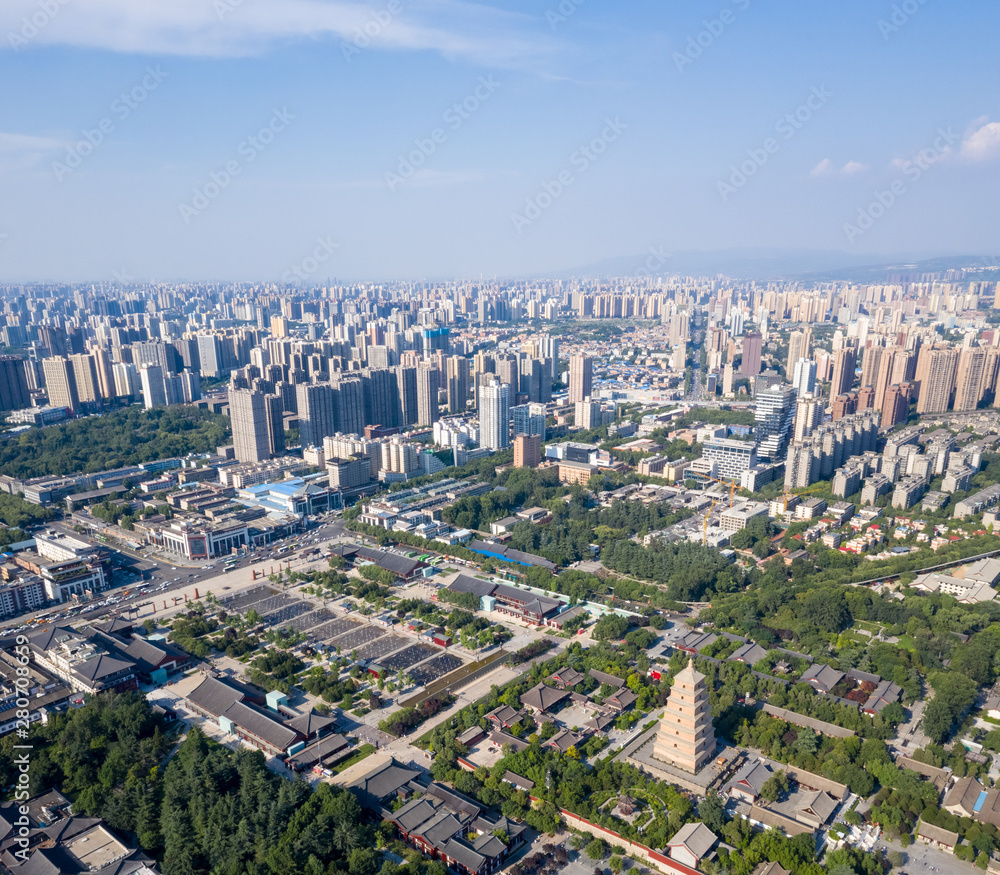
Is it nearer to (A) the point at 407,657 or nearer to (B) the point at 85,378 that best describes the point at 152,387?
(B) the point at 85,378

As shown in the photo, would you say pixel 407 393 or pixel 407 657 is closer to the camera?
pixel 407 657

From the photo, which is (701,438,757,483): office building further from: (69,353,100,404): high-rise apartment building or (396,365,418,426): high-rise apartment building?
(69,353,100,404): high-rise apartment building

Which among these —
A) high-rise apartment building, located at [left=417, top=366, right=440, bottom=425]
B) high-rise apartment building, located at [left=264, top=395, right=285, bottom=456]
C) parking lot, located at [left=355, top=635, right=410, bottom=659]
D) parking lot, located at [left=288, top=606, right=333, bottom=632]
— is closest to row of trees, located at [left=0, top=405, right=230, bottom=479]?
high-rise apartment building, located at [left=264, top=395, right=285, bottom=456]

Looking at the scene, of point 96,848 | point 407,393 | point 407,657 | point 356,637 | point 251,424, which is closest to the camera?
point 96,848

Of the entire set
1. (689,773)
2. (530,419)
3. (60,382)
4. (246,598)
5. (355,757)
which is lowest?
(246,598)

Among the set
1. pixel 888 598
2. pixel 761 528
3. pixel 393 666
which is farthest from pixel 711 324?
pixel 393 666

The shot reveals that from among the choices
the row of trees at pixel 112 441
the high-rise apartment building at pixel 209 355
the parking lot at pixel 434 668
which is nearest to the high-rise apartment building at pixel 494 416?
the row of trees at pixel 112 441

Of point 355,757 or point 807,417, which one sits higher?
point 807,417

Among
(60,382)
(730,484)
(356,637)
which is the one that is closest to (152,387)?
(60,382)
